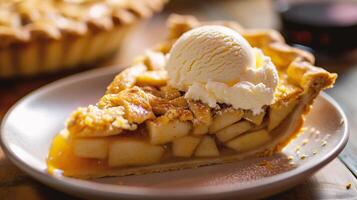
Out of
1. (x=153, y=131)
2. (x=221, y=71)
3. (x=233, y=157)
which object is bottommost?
(x=233, y=157)

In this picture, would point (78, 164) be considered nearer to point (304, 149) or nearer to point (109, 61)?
point (304, 149)

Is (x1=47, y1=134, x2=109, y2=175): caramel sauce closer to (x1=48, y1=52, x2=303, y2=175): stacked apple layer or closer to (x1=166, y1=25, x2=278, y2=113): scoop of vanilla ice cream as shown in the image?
(x1=48, y1=52, x2=303, y2=175): stacked apple layer

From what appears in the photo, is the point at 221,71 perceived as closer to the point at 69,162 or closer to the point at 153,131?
the point at 153,131

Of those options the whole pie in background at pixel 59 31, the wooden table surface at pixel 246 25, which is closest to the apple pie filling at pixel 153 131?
the wooden table surface at pixel 246 25

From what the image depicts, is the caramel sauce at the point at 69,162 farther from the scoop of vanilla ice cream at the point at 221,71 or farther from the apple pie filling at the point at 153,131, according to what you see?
the scoop of vanilla ice cream at the point at 221,71

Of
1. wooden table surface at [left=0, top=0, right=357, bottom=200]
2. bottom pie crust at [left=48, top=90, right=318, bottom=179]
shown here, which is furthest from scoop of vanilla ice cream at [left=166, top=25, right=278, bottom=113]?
wooden table surface at [left=0, top=0, right=357, bottom=200]

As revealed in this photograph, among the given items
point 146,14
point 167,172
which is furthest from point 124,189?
point 146,14

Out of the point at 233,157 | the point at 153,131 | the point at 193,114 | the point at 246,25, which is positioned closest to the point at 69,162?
the point at 153,131
